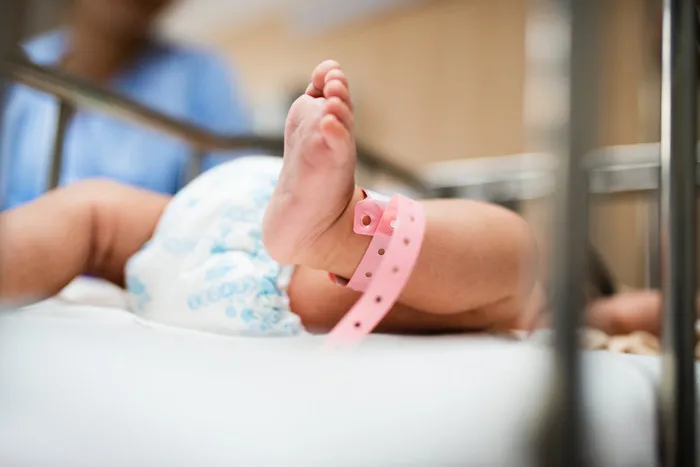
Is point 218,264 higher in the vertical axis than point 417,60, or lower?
lower

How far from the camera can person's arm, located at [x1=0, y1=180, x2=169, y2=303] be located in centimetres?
35

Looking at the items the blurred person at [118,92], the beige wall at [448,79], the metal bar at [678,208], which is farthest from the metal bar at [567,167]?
the beige wall at [448,79]

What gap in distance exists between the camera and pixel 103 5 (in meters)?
0.35

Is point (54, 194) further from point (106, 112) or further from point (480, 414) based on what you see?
point (480, 414)

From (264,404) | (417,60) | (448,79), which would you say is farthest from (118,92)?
(448,79)

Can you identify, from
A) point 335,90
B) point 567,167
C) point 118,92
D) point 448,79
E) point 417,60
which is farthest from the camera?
point 448,79

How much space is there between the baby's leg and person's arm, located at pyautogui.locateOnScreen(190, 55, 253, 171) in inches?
4.7

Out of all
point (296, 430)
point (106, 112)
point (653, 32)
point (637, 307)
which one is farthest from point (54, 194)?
point (637, 307)

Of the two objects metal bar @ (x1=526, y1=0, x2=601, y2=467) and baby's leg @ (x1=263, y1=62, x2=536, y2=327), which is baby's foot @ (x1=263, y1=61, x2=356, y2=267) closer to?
baby's leg @ (x1=263, y1=62, x2=536, y2=327)

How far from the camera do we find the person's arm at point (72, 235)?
346 mm

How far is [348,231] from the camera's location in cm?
36

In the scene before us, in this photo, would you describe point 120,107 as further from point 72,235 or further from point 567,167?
point 567,167

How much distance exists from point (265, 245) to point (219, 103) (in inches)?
8.0

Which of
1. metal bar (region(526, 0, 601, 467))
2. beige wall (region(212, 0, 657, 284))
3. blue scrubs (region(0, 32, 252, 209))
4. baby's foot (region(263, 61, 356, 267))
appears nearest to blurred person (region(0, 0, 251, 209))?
blue scrubs (region(0, 32, 252, 209))
